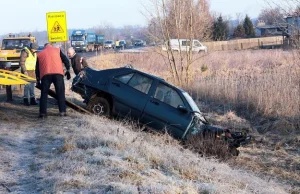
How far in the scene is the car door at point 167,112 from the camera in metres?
11.0

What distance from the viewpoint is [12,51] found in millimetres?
25672

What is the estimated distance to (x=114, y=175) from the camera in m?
6.34

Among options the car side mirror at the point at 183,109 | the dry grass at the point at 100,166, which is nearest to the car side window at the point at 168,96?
the car side mirror at the point at 183,109

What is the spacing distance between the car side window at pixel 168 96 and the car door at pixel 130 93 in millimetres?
236

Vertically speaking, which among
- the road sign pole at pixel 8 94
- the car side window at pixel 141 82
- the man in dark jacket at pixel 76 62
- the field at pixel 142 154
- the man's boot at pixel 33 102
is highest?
the man in dark jacket at pixel 76 62

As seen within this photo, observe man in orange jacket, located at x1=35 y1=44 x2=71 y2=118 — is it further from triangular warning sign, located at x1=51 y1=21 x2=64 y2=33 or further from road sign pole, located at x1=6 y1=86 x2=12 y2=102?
triangular warning sign, located at x1=51 y1=21 x2=64 y2=33

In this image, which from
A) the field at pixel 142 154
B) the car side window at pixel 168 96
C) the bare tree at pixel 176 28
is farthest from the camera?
the bare tree at pixel 176 28

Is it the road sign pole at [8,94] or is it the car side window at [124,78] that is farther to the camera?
the road sign pole at [8,94]

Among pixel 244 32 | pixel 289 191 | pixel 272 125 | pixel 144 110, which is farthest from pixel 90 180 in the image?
pixel 244 32

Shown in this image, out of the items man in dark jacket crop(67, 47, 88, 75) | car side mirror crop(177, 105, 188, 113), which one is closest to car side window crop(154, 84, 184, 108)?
car side mirror crop(177, 105, 188, 113)

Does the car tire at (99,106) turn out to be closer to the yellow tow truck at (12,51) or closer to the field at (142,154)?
the field at (142,154)

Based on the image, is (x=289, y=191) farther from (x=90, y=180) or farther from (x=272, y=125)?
(x=272, y=125)

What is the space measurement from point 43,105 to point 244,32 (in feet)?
242

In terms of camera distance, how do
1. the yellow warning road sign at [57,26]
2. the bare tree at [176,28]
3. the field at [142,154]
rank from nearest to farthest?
the field at [142,154] → the yellow warning road sign at [57,26] → the bare tree at [176,28]
